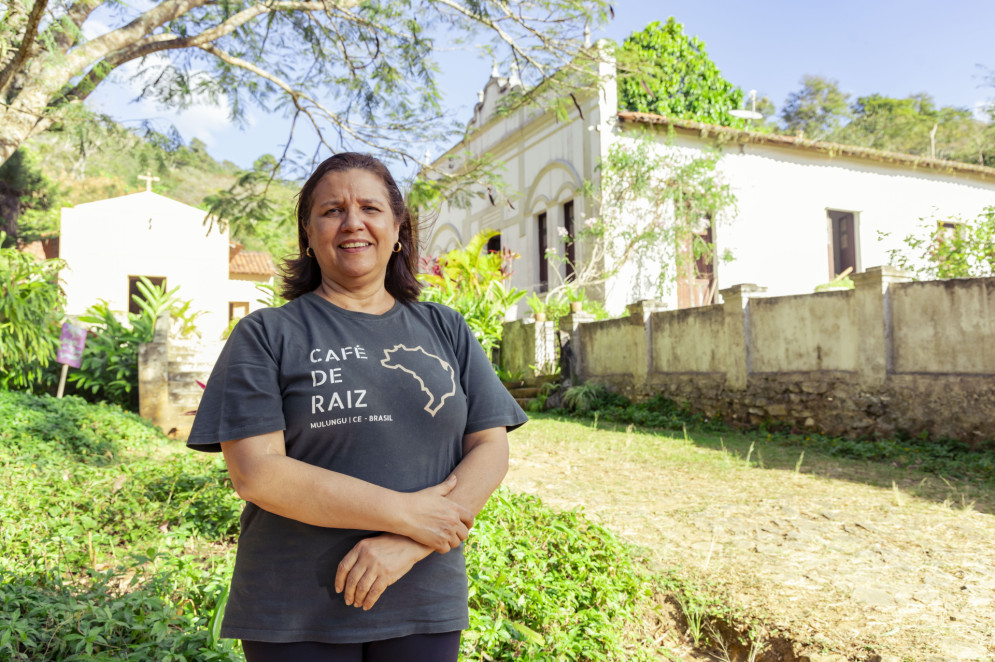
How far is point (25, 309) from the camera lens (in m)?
7.87

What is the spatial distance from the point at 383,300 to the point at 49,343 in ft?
28.3

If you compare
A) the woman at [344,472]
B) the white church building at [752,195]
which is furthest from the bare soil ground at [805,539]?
the white church building at [752,195]

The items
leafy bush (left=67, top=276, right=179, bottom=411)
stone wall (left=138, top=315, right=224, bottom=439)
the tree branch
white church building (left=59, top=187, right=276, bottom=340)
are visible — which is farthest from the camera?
white church building (left=59, top=187, right=276, bottom=340)

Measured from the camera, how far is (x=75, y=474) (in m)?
5.54

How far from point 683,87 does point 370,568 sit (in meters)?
19.8

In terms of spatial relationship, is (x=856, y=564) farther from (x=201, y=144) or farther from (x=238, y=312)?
(x=238, y=312)

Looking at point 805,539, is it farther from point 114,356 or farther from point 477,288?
point 477,288

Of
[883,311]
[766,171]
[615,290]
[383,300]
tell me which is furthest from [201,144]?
[766,171]

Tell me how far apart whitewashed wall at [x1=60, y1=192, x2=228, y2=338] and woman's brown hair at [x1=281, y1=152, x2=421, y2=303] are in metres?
21.7

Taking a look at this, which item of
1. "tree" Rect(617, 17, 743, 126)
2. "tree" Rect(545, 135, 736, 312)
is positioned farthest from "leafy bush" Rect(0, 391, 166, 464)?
"tree" Rect(617, 17, 743, 126)

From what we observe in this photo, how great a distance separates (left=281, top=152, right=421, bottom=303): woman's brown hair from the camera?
1737 millimetres

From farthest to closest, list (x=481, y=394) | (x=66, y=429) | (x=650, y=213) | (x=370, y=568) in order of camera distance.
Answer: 1. (x=650, y=213)
2. (x=66, y=429)
3. (x=481, y=394)
4. (x=370, y=568)

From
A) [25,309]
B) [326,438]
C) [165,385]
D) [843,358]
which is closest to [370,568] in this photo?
[326,438]

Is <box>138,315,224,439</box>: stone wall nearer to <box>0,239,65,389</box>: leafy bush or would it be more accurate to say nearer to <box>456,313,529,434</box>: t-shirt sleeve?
<box>0,239,65,389</box>: leafy bush
